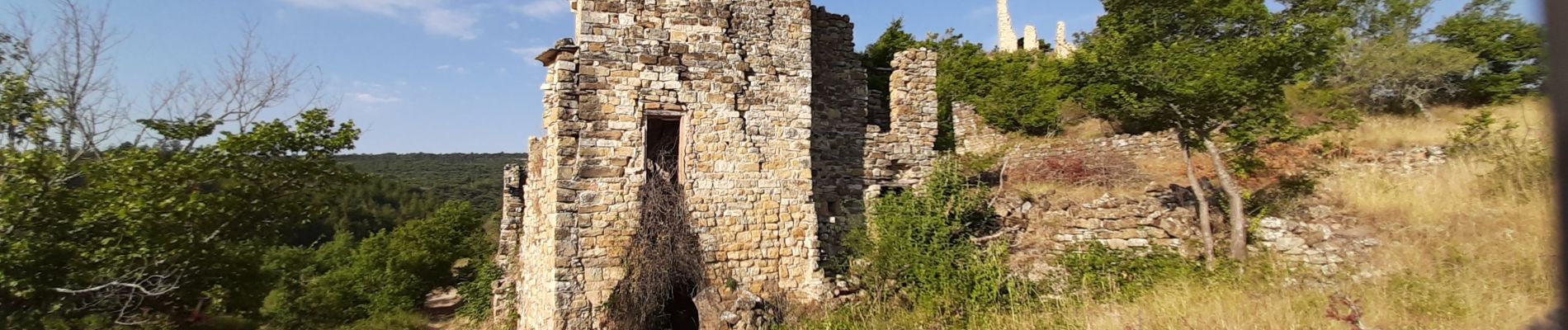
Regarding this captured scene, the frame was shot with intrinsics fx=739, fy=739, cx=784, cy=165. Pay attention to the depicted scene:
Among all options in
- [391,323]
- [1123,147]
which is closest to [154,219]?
[391,323]

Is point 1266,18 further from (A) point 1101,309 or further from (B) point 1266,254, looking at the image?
(A) point 1101,309

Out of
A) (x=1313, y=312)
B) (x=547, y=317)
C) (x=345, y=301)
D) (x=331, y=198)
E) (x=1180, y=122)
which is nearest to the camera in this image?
(x=1313, y=312)

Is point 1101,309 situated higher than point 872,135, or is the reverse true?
point 872,135

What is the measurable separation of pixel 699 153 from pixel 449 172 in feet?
244

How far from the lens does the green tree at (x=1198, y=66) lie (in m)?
8.20

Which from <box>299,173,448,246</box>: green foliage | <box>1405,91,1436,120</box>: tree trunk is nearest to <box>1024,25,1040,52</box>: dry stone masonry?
<box>1405,91,1436,120</box>: tree trunk

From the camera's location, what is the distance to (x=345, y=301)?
20906 millimetres

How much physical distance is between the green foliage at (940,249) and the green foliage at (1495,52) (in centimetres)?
1218

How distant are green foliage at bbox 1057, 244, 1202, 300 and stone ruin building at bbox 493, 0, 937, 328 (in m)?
2.53

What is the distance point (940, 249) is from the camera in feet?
27.3

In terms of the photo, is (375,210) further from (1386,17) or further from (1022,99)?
(1386,17)

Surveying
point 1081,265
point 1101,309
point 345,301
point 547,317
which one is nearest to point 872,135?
point 1081,265

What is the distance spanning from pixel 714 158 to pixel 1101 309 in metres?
4.11

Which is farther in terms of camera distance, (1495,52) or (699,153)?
(1495,52)
